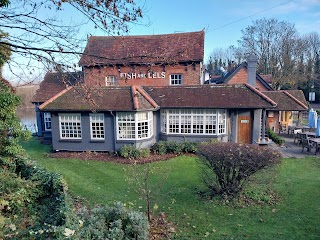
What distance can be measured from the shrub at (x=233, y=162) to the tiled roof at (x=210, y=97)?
7.61 meters

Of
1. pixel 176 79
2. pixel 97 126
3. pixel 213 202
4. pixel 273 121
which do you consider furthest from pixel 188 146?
pixel 273 121

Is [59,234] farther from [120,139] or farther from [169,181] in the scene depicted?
[120,139]

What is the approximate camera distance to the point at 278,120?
23.0 m

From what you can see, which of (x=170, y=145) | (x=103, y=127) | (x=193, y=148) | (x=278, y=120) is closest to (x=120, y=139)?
(x=103, y=127)

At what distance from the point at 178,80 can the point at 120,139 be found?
8151mm

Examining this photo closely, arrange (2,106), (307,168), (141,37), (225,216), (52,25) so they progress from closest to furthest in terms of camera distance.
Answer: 1. (52,25)
2. (225,216)
3. (2,106)
4. (307,168)
5. (141,37)

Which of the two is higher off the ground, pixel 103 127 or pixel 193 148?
pixel 103 127

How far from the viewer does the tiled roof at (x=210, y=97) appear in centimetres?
1584

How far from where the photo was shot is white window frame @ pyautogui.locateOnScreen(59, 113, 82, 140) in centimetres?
1594

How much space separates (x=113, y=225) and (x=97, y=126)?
10966 millimetres

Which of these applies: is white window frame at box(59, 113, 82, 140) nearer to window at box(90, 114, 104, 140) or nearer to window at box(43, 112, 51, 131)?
window at box(90, 114, 104, 140)

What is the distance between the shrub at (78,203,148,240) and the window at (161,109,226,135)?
11.0 metres

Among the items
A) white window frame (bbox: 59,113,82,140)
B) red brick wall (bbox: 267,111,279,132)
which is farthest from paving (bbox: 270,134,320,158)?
white window frame (bbox: 59,113,82,140)

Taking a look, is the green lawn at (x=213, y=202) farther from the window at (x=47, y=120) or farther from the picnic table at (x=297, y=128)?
the window at (x=47, y=120)
